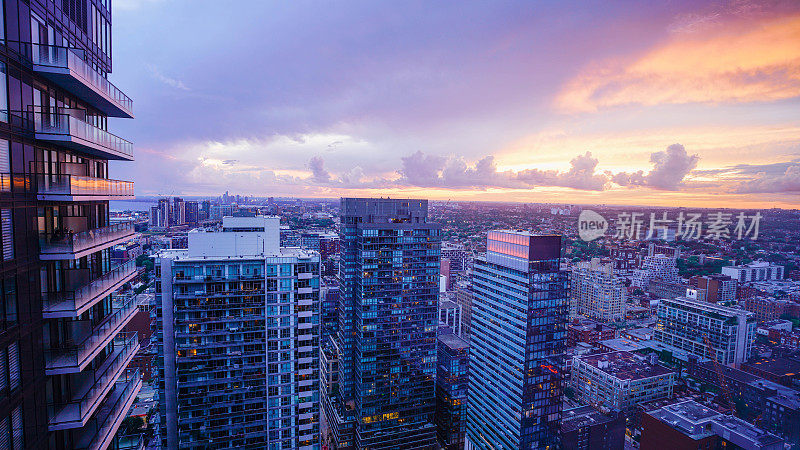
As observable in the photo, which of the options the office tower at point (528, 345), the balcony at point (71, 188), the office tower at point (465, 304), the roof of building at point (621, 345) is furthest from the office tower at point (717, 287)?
the balcony at point (71, 188)

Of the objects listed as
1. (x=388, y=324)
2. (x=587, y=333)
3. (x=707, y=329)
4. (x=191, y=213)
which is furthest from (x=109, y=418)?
(x=191, y=213)

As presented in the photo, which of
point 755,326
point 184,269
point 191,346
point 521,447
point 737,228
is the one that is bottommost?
point 521,447

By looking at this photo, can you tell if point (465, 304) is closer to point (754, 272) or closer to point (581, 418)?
point (581, 418)

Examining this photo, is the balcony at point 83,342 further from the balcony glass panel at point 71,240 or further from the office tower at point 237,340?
the office tower at point 237,340

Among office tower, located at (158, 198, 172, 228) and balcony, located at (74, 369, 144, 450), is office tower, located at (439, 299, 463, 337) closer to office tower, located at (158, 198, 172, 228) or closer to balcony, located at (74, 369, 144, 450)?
balcony, located at (74, 369, 144, 450)

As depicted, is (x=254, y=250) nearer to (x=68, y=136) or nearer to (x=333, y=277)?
(x=68, y=136)

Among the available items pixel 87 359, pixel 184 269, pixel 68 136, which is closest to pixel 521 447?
pixel 184 269

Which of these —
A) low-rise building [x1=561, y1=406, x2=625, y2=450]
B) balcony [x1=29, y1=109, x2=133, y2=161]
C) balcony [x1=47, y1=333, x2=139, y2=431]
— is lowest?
low-rise building [x1=561, y1=406, x2=625, y2=450]

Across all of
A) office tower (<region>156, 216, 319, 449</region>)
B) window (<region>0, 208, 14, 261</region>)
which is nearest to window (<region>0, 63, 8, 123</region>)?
window (<region>0, 208, 14, 261</region>)
